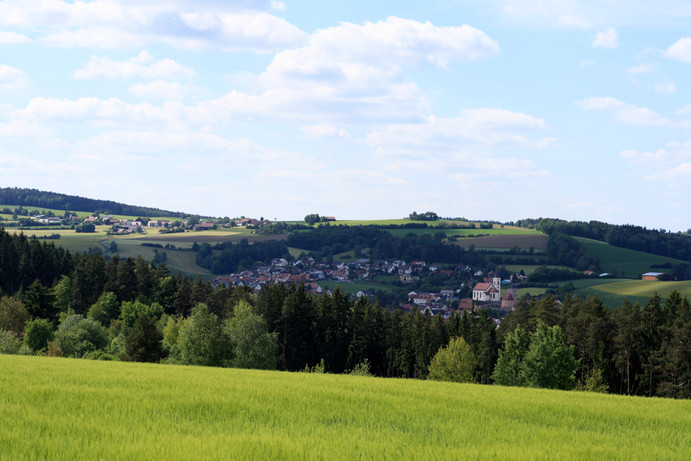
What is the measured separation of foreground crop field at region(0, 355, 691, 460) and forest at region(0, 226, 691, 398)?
51.3 metres

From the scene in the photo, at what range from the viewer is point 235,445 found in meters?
12.3

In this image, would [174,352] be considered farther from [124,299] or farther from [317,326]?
[124,299]

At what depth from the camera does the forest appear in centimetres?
7369

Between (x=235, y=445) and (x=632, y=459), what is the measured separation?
851 cm

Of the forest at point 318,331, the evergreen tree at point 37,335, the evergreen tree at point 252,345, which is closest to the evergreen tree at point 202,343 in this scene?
the forest at point 318,331

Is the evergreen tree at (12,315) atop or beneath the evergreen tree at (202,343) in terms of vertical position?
beneath

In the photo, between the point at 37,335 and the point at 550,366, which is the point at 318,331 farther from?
the point at 37,335

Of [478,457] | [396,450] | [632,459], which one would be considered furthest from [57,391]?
[632,459]

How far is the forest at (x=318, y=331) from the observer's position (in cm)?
7369

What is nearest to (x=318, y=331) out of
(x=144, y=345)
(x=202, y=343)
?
(x=202, y=343)

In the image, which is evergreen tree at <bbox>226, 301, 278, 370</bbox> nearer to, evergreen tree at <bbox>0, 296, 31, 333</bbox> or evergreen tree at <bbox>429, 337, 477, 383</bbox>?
→ evergreen tree at <bbox>429, 337, 477, 383</bbox>

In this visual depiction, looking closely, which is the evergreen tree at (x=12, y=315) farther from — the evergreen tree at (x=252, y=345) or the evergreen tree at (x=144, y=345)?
the evergreen tree at (x=144, y=345)

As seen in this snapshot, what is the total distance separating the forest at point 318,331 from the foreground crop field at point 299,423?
51314 mm

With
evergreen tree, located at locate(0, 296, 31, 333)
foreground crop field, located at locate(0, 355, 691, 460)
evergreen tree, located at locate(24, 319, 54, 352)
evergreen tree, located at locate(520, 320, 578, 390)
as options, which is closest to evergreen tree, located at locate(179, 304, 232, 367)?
evergreen tree, located at locate(24, 319, 54, 352)
